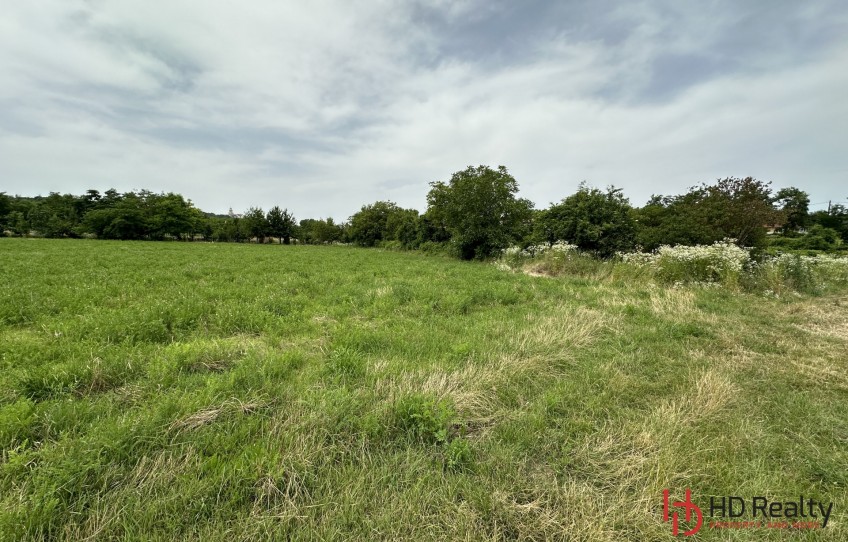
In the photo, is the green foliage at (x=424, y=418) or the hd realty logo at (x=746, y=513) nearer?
the hd realty logo at (x=746, y=513)

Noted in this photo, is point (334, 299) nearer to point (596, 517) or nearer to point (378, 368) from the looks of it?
point (378, 368)

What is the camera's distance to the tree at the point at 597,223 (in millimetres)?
18875

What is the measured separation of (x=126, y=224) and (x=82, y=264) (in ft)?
182

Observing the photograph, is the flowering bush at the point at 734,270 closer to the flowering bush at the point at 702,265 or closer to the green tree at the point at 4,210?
the flowering bush at the point at 702,265

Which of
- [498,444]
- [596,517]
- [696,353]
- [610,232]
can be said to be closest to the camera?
[596,517]

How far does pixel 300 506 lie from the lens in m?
2.16

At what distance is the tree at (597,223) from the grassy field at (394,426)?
13601 millimetres

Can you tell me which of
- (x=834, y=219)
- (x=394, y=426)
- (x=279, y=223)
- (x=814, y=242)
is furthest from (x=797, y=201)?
(x=279, y=223)

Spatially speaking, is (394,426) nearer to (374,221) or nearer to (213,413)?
(213,413)

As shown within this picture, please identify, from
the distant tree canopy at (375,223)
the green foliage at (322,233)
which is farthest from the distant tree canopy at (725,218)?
the green foliage at (322,233)

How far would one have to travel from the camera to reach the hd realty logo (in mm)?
2164

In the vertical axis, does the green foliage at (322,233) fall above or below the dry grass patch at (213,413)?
above

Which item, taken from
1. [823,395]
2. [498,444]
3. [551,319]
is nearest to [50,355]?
[498,444]

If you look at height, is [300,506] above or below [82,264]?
below
